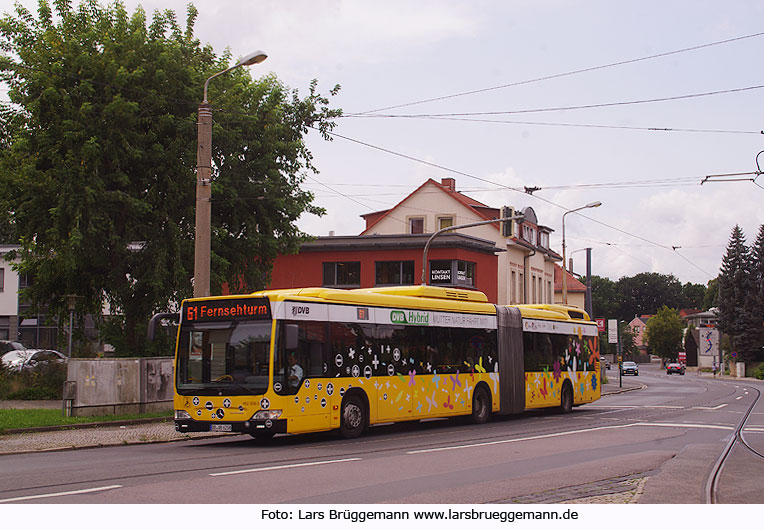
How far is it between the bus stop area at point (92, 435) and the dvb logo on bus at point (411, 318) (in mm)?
4444

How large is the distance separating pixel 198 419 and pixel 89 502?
25.3ft

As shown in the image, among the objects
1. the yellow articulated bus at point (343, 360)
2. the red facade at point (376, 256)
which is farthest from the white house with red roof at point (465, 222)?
the yellow articulated bus at point (343, 360)

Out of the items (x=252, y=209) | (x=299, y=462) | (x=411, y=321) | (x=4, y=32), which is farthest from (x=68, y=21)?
(x=299, y=462)

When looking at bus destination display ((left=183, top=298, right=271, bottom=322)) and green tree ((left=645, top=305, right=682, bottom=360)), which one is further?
green tree ((left=645, top=305, right=682, bottom=360))

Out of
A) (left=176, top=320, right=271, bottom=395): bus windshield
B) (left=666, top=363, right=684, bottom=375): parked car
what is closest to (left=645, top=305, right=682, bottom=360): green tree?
(left=666, top=363, right=684, bottom=375): parked car

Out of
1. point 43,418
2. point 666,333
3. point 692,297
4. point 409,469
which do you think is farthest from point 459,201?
point 692,297

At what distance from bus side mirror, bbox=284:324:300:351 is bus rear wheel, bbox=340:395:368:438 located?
1.97m

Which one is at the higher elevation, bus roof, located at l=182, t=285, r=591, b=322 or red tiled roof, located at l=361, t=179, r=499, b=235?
red tiled roof, located at l=361, t=179, r=499, b=235

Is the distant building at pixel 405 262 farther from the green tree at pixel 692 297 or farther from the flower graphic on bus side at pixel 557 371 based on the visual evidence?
the green tree at pixel 692 297

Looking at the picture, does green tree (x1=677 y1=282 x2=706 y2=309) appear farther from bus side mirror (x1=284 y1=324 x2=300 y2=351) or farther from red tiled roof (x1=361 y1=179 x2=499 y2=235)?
bus side mirror (x1=284 y1=324 x2=300 y2=351)

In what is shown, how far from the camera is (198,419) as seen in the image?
54.7ft

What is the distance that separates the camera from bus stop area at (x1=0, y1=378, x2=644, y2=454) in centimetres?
1658

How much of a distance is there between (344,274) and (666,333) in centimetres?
9851

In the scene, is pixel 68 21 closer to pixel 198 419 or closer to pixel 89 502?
pixel 198 419
